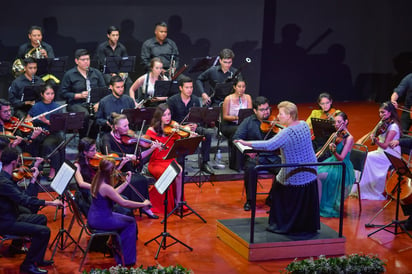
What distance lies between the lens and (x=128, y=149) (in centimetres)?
850

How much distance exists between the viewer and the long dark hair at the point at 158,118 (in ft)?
28.3

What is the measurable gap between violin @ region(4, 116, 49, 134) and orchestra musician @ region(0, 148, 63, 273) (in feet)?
7.31

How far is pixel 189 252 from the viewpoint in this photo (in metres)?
7.36

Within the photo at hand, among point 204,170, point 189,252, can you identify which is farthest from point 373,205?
point 189,252

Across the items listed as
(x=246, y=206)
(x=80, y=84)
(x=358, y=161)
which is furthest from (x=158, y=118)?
(x=358, y=161)

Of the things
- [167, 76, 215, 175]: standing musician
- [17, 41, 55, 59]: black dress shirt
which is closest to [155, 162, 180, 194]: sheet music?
[167, 76, 215, 175]: standing musician

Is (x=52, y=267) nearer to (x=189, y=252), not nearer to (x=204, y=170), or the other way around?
(x=189, y=252)

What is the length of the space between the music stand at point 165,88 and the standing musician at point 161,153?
160cm

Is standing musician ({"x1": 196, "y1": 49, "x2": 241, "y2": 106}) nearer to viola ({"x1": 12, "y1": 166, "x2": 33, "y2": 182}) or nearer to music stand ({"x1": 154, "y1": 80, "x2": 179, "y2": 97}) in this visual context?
music stand ({"x1": 154, "y1": 80, "x2": 179, "y2": 97})

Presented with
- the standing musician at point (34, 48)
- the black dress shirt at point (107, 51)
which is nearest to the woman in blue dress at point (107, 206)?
the standing musician at point (34, 48)

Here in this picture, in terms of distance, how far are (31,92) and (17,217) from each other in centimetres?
324

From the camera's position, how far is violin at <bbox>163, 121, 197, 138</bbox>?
Answer: 28.5 feet

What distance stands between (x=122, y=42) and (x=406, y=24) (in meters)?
6.98

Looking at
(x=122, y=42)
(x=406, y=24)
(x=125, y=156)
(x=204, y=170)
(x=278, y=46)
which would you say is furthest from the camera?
(x=406, y=24)
